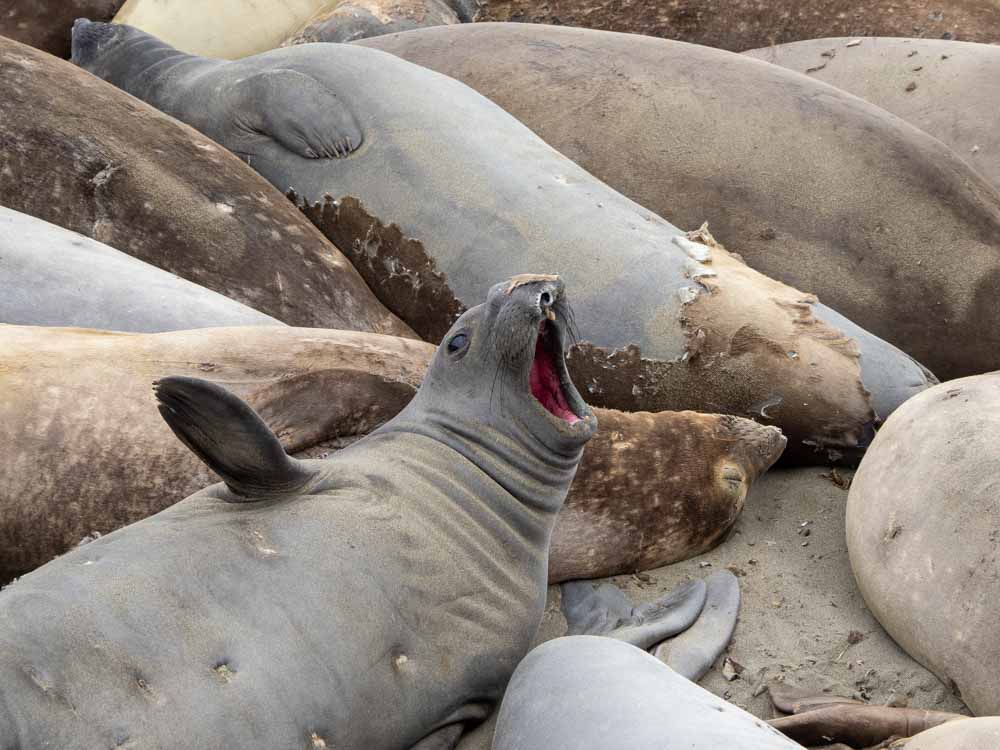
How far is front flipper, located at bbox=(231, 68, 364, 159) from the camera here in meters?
3.96

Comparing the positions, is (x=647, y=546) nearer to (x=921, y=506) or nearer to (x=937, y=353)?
(x=921, y=506)

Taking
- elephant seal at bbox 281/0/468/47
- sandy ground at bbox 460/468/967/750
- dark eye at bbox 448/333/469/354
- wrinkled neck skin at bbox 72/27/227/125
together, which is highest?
dark eye at bbox 448/333/469/354

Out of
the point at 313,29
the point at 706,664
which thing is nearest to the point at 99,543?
the point at 706,664

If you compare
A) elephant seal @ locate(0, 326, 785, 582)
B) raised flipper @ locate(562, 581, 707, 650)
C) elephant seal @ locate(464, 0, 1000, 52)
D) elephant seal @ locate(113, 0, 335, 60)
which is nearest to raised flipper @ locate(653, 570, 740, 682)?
raised flipper @ locate(562, 581, 707, 650)

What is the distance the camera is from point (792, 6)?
18.1 ft

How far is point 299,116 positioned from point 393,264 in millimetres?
535

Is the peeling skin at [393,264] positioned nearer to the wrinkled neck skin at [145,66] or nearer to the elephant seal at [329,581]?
the wrinkled neck skin at [145,66]

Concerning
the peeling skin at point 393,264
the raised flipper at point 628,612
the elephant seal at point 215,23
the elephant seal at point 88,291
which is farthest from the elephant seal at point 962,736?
the elephant seal at point 215,23

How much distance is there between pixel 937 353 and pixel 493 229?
131cm

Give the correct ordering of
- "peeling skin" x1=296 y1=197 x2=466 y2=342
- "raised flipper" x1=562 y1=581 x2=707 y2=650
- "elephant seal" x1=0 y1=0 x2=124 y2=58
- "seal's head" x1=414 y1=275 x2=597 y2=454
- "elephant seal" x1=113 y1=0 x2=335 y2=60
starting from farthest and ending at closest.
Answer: "elephant seal" x1=113 y1=0 x2=335 y2=60, "elephant seal" x1=0 y1=0 x2=124 y2=58, "peeling skin" x1=296 y1=197 x2=466 y2=342, "raised flipper" x1=562 y1=581 x2=707 y2=650, "seal's head" x1=414 y1=275 x2=597 y2=454

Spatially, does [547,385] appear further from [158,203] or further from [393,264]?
[158,203]

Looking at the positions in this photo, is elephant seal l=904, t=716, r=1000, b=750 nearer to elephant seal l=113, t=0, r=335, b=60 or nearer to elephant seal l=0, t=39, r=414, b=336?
elephant seal l=0, t=39, r=414, b=336

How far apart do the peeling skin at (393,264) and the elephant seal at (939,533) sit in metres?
1.20

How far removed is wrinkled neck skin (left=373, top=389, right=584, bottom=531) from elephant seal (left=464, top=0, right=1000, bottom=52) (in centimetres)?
313
